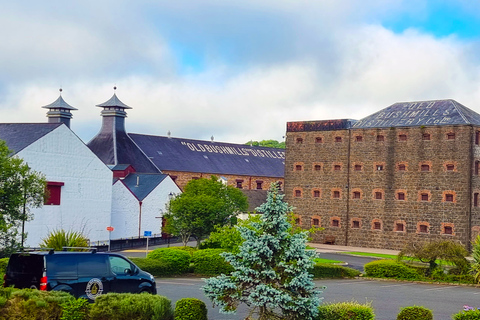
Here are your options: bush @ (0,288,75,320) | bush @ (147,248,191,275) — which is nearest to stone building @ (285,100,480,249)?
bush @ (147,248,191,275)

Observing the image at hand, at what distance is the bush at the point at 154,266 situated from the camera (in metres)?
28.6

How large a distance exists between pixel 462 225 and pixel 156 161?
4125cm

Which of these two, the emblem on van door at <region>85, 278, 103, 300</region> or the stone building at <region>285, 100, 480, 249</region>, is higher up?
the stone building at <region>285, 100, 480, 249</region>

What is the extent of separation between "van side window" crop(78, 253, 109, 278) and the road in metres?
3.07

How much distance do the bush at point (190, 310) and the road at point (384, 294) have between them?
2.15m

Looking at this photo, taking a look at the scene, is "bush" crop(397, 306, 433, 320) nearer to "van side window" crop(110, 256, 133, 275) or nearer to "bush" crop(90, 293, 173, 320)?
"bush" crop(90, 293, 173, 320)

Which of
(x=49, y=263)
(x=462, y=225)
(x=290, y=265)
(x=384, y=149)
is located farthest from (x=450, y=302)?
(x=384, y=149)

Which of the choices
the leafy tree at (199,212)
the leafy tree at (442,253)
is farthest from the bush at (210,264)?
the leafy tree at (199,212)

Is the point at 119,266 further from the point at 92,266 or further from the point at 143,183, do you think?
the point at 143,183

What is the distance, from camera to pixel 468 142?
51250 mm

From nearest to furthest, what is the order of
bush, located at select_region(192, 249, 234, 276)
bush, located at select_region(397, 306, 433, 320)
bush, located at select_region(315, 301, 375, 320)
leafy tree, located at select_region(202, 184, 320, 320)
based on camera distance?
1. leafy tree, located at select_region(202, 184, 320, 320)
2. bush, located at select_region(315, 301, 375, 320)
3. bush, located at select_region(397, 306, 433, 320)
4. bush, located at select_region(192, 249, 234, 276)

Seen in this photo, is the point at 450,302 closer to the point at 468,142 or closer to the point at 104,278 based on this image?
the point at 104,278

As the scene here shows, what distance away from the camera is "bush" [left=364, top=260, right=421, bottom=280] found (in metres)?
33.2

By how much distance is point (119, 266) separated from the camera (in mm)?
18266
